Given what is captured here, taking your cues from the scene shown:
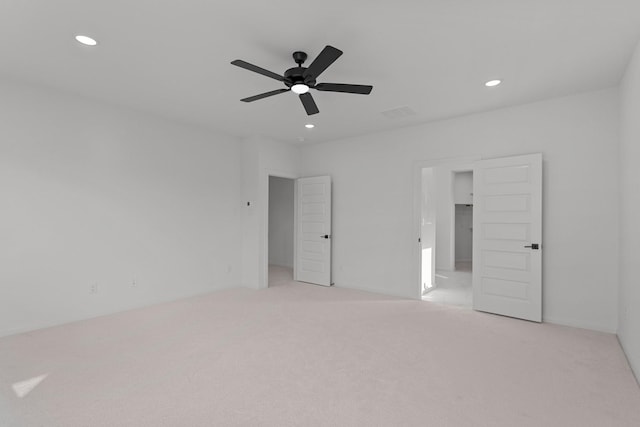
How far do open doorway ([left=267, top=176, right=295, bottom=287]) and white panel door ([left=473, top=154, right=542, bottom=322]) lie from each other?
4.59m

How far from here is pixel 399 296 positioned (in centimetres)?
496

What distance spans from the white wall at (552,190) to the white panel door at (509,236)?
16 cm

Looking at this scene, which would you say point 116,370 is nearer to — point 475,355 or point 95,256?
point 95,256

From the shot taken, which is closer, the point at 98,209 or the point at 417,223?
the point at 98,209

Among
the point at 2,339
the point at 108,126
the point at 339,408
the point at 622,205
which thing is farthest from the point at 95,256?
the point at 622,205

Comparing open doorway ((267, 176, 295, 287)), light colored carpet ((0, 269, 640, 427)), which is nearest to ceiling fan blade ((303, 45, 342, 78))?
light colored carpet ((0, 269, 640, 427))

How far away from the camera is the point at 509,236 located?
3.94 m

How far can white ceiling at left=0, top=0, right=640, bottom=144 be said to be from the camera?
2154 millimetres

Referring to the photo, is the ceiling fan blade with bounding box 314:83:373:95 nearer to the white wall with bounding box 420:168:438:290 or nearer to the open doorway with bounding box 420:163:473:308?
the open doorway with bounding box 420:163:473:308

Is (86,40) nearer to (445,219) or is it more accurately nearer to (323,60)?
(323,60)

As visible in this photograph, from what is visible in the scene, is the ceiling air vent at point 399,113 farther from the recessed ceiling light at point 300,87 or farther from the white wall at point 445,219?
the white wall at point 445,219

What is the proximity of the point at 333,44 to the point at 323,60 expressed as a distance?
1.37ft

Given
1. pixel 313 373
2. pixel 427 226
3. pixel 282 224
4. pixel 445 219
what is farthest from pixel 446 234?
pixel 313 373

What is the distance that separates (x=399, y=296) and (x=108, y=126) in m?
4.82
